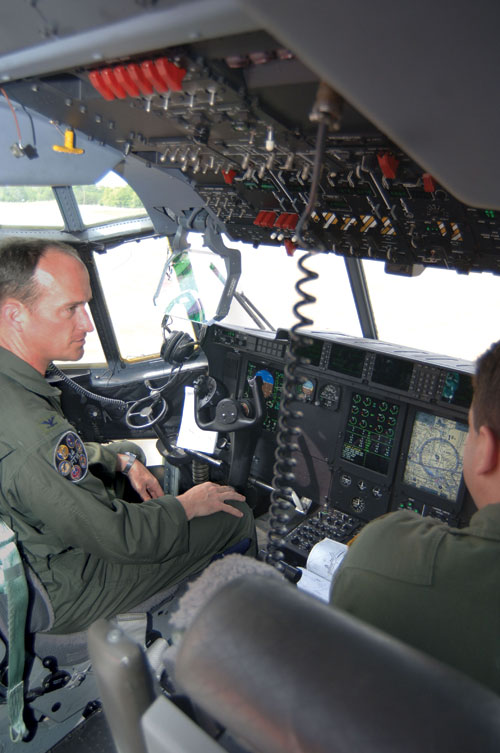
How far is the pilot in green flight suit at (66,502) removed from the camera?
1392 millimetres

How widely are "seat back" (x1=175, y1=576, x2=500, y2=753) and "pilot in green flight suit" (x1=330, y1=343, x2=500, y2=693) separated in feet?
0.89

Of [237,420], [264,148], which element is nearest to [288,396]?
[264,148]

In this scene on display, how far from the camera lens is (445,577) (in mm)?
701

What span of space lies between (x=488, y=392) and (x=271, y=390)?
75.3 inches

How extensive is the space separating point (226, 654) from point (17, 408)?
1189mm

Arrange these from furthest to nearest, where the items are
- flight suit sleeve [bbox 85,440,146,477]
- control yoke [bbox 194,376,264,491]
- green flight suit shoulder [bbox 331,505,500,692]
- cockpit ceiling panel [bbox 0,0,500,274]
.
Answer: control yoke [bbox 194,376,264,491]
flight suit sleeve [bbox 85,440,146,477]
green flight suit shoulder [bbox 331,505,500,692]
cockpit ceiling panel [bbox 0,0,500,274]

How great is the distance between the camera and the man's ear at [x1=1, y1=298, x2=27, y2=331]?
62.8 inches

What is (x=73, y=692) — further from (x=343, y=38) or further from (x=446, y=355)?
(x=446, y=355)

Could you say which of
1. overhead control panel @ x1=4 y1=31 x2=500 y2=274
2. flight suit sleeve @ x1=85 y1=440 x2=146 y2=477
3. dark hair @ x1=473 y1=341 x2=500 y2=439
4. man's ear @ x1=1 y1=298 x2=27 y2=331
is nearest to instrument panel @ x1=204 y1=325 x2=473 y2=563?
overhead control panel @ x1=4 y1=31 x2=500 y2=274

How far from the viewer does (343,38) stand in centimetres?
50

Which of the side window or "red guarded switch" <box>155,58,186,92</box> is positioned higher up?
"red guarded switch" <box>155,58,186,92</box>

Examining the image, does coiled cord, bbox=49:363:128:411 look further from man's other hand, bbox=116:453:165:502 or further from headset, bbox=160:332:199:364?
man's other hand, bbox=116:453:165:502

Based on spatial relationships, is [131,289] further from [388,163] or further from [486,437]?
[486,437]

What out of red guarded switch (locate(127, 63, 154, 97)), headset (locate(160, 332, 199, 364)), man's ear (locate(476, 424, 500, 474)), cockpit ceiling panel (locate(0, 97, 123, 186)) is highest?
red guarded switch (locate(127, 63, 154, 97))
